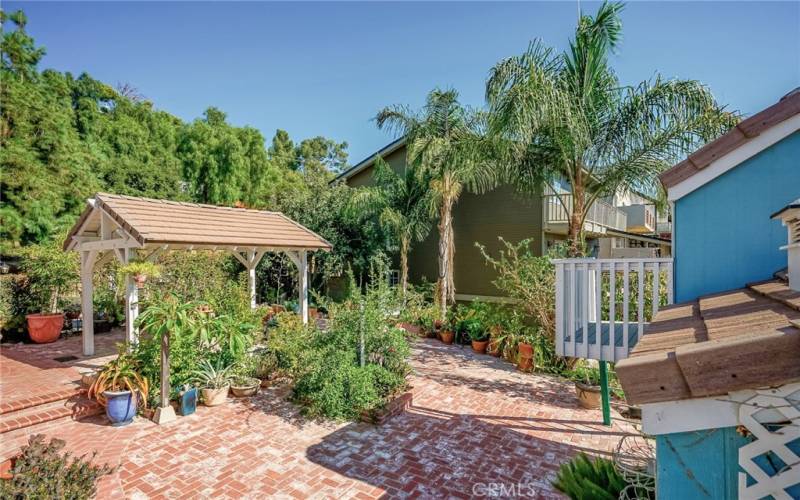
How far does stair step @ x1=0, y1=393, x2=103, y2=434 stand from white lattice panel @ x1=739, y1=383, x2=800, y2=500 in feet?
28.1

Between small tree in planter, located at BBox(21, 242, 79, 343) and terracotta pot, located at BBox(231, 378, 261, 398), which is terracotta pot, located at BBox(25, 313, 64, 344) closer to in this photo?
small tree in planter, located at BBox(21, 242, 79, 343)

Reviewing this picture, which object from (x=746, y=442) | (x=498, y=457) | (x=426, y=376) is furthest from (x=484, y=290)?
(x=746, y=442)

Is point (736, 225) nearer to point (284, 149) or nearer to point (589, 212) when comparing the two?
point (589, 212)

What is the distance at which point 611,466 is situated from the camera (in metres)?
4.07

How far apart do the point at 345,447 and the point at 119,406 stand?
3724mm

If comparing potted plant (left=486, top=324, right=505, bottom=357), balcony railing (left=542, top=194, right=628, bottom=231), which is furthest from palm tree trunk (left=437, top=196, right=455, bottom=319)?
balcony railing (left=542, top=194, right=628, bottom=231)

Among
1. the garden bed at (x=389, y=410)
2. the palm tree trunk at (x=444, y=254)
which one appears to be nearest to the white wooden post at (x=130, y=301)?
the garden bed at (x=389, y=410)

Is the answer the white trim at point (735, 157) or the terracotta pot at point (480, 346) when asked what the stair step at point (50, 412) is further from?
the white trim at point (735, 157)

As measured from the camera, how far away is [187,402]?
6.68 meters

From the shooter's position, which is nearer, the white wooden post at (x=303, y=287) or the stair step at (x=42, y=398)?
the stair step at (x=42, y=398)

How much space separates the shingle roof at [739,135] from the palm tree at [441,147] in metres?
8.18

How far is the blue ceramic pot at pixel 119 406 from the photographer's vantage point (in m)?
6.13

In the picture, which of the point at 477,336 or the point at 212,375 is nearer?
the point at 212,375
